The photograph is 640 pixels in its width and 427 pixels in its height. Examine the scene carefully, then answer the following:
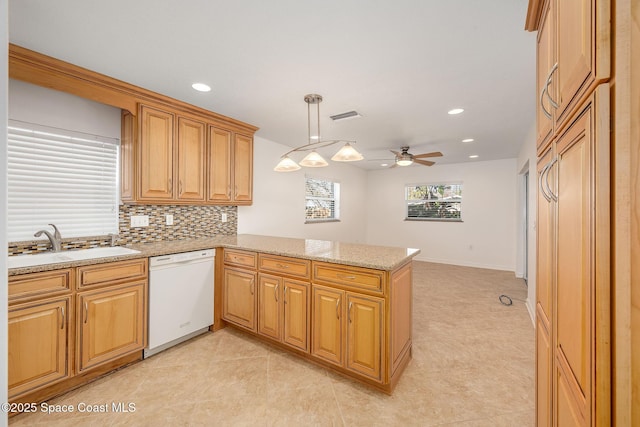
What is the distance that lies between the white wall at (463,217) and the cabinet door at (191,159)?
202 inches

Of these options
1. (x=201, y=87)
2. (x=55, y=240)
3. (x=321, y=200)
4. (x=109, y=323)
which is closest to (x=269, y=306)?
(x=109, y=323)

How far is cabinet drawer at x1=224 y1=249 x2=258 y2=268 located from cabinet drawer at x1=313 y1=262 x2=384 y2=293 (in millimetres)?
721

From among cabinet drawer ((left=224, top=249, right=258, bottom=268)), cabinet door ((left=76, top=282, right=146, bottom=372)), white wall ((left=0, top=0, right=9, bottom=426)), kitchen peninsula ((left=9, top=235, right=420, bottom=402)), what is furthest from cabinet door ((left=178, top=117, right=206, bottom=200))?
white wall ((left=0, top=0, right=9, bottom=426))

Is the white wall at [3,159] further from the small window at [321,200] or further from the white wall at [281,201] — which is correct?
the small window at [321,200]

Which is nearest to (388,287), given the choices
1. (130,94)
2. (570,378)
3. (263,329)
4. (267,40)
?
(570,378)

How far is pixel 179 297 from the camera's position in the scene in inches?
100

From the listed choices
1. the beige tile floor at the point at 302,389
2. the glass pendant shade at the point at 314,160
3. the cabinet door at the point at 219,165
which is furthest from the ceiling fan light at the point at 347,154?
the beige tile floor at the point at 302,389

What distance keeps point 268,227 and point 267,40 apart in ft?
9.71

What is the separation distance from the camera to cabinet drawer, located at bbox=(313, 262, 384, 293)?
1915 mm

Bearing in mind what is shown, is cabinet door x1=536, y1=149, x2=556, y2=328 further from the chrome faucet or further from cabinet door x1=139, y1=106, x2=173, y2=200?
the chrome faucet

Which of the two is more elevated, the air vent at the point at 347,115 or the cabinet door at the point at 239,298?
the air vent at the point at 347,115

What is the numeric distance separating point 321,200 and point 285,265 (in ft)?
11.9

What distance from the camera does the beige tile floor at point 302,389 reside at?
67.8 inches

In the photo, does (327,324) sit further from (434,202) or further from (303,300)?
(434,202)
